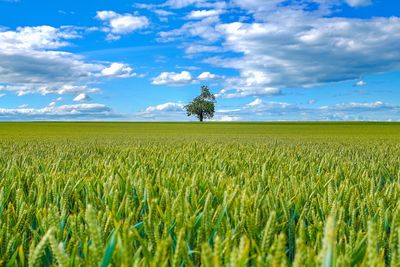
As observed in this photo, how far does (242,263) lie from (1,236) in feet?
2.81

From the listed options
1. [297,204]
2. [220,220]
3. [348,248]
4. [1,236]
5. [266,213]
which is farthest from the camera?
[297,204]

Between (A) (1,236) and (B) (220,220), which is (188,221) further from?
(A) (1,236)

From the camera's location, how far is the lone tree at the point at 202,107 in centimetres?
10244

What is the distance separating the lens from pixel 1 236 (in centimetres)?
130

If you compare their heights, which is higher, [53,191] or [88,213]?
[88,213]

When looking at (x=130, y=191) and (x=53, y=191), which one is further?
(x=130, y=191)

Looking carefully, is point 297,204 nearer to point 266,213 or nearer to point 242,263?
point 266,213

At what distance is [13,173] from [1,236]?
70.7 inches

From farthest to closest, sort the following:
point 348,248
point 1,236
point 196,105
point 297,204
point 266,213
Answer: point 196,105, point 297,204, point 266,213, point 1,236, point 348,248

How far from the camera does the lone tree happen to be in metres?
102

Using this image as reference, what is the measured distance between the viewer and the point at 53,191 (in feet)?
7.00

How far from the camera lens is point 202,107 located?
4033 inches

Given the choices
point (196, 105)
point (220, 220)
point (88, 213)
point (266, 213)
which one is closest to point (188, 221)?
point (220, 220)

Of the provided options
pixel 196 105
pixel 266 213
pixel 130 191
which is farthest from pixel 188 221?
pixel 196 105
